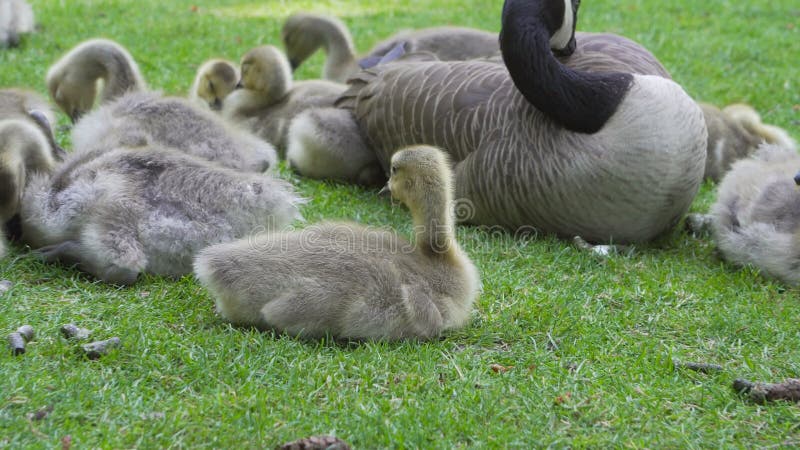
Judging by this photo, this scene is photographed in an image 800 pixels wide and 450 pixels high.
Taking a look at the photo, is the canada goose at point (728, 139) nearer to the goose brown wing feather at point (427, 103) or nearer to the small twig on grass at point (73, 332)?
the goose brown wing feather at point (427, 103)

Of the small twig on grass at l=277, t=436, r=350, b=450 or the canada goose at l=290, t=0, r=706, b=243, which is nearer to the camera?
the small twig on grass at l=277, t=436, r=350, b=450

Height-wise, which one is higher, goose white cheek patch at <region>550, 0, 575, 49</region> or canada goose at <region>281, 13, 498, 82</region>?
goose white cheek patch at <region>550, 0, 575, 49</region>

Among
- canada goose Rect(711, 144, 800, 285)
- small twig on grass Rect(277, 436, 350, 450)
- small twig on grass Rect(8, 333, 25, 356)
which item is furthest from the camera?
canada goose Rect(711, 144, 800, 285)

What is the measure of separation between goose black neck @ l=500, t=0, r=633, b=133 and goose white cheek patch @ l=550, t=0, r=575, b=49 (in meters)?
0.32

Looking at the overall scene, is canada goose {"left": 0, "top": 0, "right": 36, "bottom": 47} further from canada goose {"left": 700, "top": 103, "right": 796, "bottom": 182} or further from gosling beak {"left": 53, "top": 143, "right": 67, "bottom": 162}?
canada goose {"left": 700, "top": 103, "right": 796, "bottom": 182}

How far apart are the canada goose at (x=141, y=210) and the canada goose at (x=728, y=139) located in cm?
354

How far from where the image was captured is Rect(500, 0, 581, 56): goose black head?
5.46 metres

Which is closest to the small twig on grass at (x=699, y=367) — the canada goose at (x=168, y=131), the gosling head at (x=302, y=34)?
the canada goose at (x=168, y=131)

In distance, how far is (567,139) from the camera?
17.8 feet

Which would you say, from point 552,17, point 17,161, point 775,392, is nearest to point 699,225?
point 552,17

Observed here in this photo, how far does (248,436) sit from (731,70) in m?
8.35

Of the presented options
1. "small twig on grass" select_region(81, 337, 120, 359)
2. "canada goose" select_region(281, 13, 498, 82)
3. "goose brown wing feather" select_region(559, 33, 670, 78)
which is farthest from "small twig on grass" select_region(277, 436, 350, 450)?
"canada goose" select_region(281, 13, 498, 82)

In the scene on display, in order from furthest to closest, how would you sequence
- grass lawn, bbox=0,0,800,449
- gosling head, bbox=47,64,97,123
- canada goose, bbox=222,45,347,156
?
canada goose, bbox=222,45,347,156
gosling head, bbox=47,64,97,123
grass lawn, bbox=0,0,800,449

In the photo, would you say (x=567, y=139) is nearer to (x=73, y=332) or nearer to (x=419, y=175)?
(x=419, y=175)
